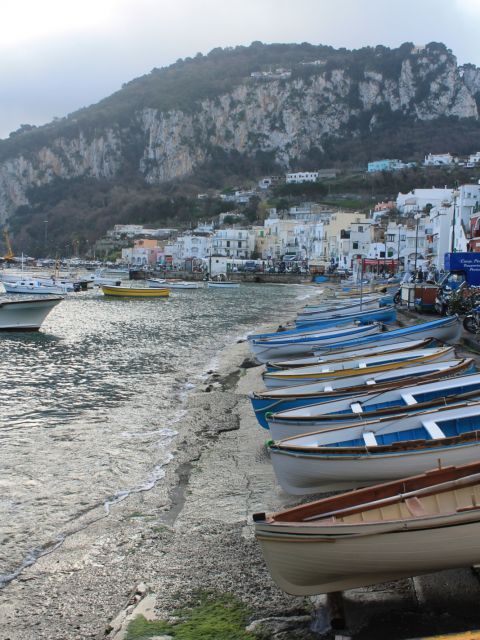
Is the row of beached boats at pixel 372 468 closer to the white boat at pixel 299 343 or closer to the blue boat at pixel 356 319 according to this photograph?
the white boat at pixel 299 343

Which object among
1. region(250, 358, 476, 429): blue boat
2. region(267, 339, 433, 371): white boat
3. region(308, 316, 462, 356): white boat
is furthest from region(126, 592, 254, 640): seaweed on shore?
region(308, 316, 462, 356): white boat

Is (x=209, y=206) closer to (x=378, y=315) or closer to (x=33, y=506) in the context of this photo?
(x=378, y=315)

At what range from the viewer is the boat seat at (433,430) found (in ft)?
28.2

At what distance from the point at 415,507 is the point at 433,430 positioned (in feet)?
10.7

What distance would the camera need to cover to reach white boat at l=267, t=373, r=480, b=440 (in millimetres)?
9609

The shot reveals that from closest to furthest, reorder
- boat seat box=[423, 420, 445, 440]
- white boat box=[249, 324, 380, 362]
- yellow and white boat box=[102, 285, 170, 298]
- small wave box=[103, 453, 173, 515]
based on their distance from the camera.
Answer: boat seat box=[423, 420, 445, 440]
small wave box=[103, 453, 173, 515]
white boat box=[249, 324, 380, 362]
yellow and white boat box=[102, 285, 170, 298]

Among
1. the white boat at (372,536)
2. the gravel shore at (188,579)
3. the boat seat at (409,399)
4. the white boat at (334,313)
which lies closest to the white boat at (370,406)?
the boat seat at (409,399)

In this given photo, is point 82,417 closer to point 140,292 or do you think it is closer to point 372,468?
point 372,468

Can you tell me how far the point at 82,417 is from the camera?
15008mm

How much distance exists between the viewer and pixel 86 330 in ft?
115

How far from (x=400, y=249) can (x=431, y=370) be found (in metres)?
77.1

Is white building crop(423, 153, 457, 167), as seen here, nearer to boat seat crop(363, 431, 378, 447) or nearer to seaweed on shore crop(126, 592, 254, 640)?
Answer: boat seat crop(363, 431, 378, 447)

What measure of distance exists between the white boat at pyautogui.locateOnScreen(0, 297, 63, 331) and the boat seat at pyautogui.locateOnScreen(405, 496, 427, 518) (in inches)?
1195

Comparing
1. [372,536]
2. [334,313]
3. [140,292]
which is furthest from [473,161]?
[372,536]
